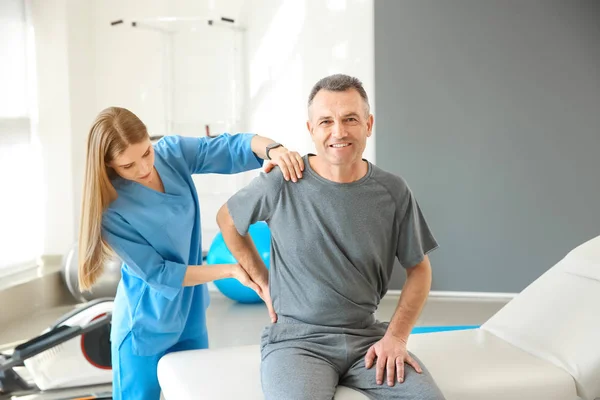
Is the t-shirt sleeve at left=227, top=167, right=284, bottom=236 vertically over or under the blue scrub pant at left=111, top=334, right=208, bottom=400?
over

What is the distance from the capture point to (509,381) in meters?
1.82

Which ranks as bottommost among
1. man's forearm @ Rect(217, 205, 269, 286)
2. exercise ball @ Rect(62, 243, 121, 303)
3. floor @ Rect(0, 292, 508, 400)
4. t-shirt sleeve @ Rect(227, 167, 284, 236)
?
floor @ Rect(0, 292, 508, 400)

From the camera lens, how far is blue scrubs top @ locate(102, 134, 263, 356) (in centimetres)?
193

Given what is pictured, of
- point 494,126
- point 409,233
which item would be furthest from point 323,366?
point 494,126

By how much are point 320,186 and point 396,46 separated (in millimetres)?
3161

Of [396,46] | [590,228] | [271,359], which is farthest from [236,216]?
[590,228]

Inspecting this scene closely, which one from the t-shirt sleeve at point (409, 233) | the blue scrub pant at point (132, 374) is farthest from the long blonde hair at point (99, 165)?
the t-shirt sleeve at point (409, 233)

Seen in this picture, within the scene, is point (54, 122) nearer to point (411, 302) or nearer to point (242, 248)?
point (242, 248)

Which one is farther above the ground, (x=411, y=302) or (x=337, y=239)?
(x=337, y=239)

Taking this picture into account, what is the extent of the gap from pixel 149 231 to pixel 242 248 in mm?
277

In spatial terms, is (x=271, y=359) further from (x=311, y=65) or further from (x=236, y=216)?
(x=311, y=65)

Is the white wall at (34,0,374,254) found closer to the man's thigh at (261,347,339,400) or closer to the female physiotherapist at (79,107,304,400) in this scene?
the female physiotherapist at (79,107,304,400)

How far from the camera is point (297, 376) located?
1.58m

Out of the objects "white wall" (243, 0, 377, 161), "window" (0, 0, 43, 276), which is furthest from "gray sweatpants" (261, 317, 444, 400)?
"window" (0, 0, 43, 276)
